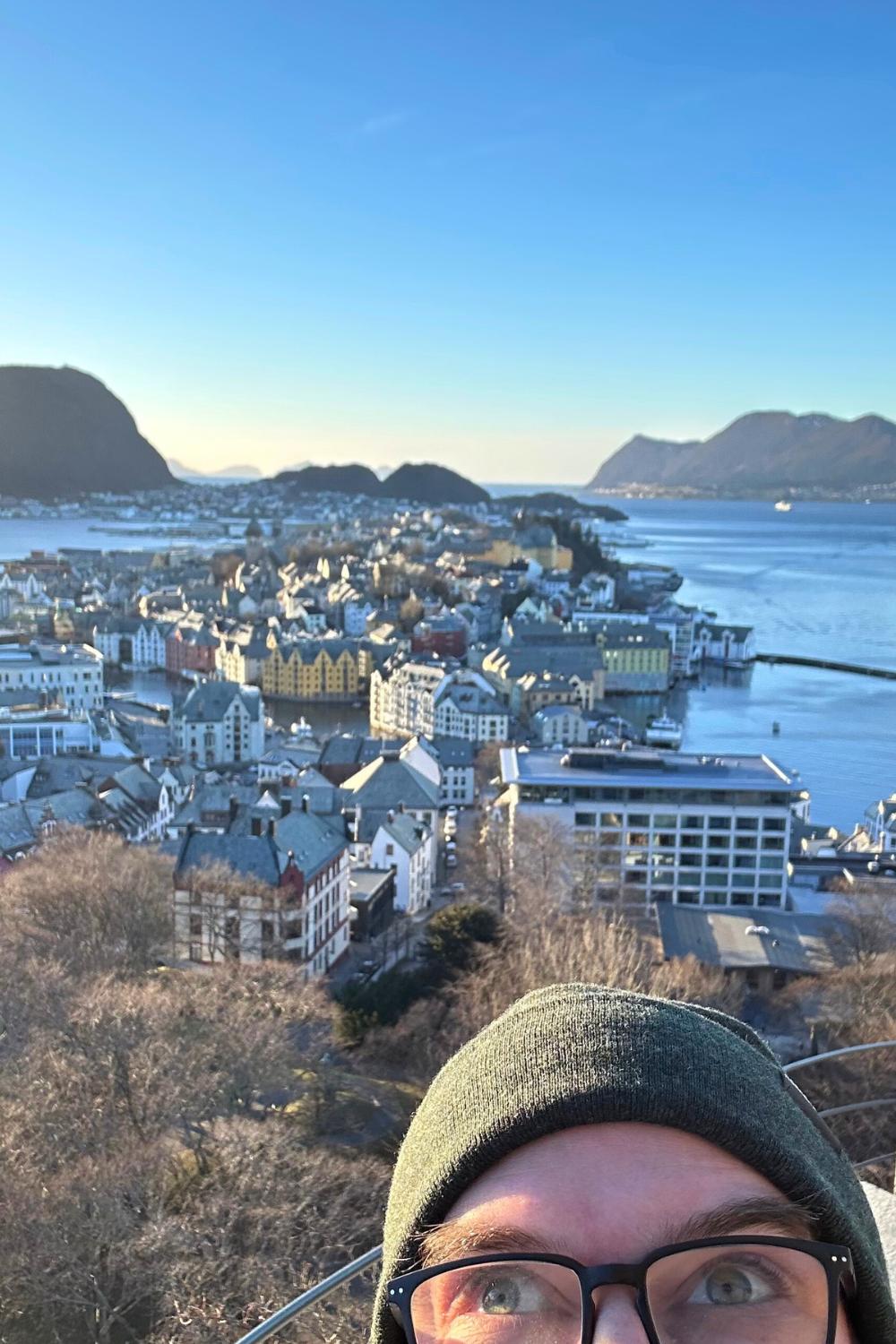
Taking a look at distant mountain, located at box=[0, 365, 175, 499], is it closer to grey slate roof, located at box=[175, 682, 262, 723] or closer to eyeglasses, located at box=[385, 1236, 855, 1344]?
grey slate roof, located at box=[175, 682, 262, 723]

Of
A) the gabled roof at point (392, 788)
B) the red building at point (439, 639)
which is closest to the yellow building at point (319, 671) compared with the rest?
the red building at point (439, 639)

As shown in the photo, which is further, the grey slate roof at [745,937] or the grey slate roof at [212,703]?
the grey slate roof at [212,703]

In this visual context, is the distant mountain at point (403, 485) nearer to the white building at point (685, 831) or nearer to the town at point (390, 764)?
the town at point (390, 764)

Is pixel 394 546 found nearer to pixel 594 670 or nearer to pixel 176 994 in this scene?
pixel 594 670

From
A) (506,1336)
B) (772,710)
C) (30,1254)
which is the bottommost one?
(772,710)

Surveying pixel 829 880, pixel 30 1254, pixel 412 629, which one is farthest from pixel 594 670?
pixel 30 1254

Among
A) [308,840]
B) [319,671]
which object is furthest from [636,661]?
[308,840]

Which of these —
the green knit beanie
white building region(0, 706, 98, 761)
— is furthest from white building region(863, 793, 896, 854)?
the green knit beanie
